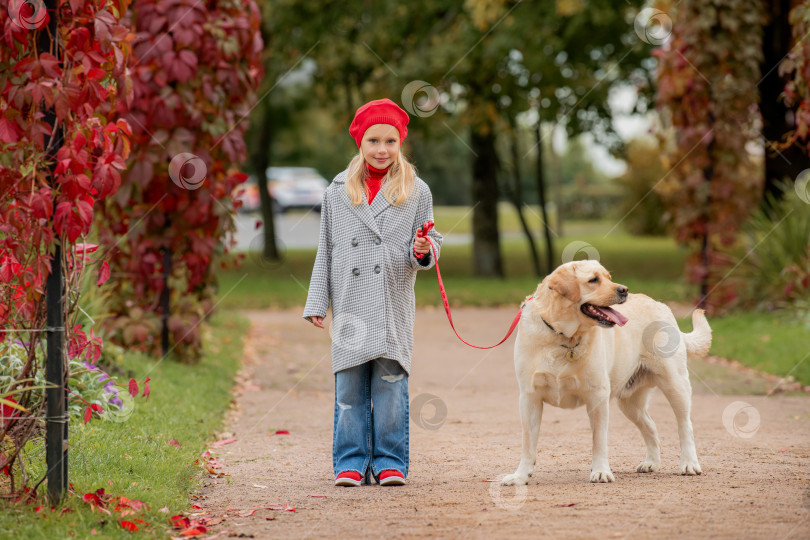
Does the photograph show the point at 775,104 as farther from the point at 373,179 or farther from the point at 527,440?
the point at 527,440

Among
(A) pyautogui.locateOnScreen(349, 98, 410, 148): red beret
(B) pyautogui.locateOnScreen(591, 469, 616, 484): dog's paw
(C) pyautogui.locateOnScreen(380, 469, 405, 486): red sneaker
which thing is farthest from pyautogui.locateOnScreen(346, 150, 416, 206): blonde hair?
(B) pyautogui.locateOnScreen(591, 469, 616, 484): dog's paw

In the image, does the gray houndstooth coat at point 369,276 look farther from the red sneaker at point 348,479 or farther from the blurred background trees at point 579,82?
the blurred background trees at point 579,82

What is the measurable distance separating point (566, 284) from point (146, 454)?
104 inches

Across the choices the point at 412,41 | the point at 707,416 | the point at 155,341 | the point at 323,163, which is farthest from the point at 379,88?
the point at 323,163

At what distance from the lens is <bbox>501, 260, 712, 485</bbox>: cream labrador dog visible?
492 cm

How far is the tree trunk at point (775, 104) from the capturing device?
1431 cm

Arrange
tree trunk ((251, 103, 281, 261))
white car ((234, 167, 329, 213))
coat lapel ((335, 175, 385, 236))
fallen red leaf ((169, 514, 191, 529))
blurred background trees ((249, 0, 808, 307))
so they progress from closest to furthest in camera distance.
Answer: fallen red leaf ((169, 514, 191, 529)) → coat lapel ((335, 175, 385, 236)) → blurred background trees ((249, 0, 808, 307)) → tree trunk ((251, 103, 281, 261)) → white car ((234, 167, 329, 213))

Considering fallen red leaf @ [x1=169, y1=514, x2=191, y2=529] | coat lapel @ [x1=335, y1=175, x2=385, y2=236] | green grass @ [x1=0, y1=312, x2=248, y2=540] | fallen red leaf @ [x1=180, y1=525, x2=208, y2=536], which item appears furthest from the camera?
coat lapel @ [x1=335, y1=175, x2=385, y2=236]

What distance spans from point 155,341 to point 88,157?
16.7 ft

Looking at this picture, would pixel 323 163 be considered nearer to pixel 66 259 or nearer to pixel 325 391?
pixel 325 391

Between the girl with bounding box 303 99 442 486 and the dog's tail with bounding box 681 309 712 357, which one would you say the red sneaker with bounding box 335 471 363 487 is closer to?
the girl with bounding box 303 99 442 486

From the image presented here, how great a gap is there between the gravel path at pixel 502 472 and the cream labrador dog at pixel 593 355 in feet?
0.65

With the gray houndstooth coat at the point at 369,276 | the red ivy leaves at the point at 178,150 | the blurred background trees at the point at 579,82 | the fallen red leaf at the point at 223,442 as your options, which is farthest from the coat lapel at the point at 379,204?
the blurred background trees at the point at 579,82

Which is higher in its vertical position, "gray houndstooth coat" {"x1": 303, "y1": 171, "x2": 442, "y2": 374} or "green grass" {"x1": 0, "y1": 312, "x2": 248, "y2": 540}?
"gray houndstooth coat" {"x1": 303, "y1": 171, "x2": 442, "y2": 374}
